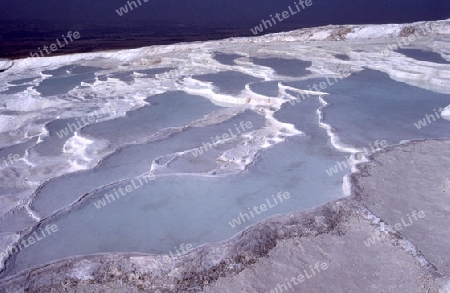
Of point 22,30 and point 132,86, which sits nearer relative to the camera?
point 132,86

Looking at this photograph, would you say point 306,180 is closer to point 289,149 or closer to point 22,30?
point 289,149

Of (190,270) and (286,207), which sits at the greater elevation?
(190,270)

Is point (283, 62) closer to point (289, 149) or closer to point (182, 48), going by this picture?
point (182, 48)

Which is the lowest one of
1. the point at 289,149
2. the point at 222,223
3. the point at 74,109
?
the point at 289,149

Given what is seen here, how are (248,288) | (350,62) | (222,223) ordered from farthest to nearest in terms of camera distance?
(350,62)
(222,223)
(248,288)

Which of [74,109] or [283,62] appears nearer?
[74,109]

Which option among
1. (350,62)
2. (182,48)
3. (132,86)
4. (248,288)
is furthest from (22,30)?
(248,288)

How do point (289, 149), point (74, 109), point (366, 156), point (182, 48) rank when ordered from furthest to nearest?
point (182, 48) < point (74, 109) < point (289, 149) < point (366, 156)

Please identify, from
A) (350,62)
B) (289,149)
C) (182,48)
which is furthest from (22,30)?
(289,149)

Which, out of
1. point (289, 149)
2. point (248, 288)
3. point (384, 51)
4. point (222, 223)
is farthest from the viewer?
point (384, 51)
